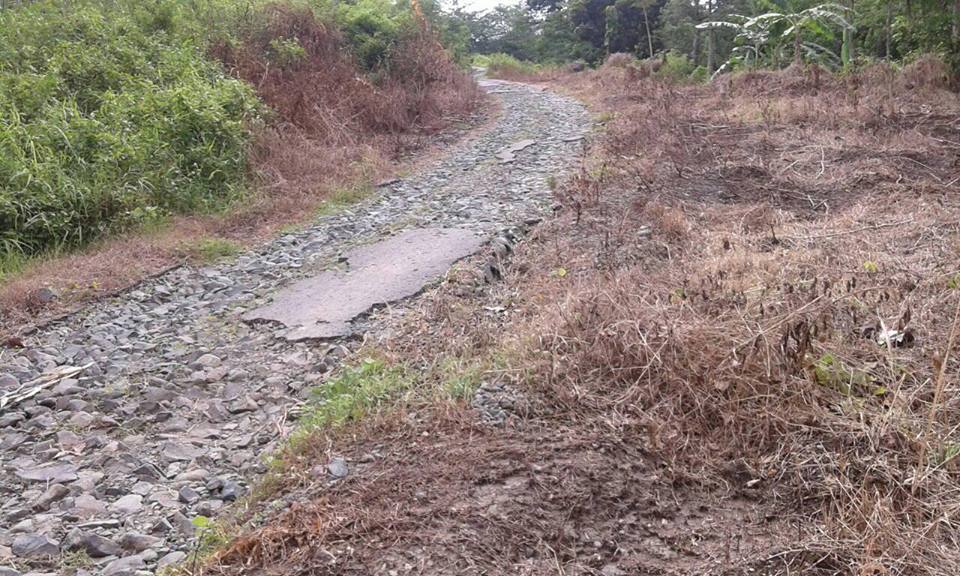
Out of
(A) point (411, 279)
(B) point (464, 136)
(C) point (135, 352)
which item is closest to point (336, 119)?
(B) point (464, 136)

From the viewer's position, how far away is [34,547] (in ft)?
9.07

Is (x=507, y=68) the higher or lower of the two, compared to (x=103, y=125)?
lower

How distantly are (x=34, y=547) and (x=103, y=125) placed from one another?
579 cm

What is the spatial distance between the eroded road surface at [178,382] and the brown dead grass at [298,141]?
1.18 feet

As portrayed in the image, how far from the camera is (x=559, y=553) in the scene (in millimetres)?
2432

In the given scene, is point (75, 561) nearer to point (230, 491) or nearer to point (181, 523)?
point (181, 523)

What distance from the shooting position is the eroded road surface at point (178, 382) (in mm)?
2930

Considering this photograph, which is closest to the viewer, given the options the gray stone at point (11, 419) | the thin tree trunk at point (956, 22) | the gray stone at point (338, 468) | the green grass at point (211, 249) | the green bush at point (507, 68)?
the gray stone at point (338, 468)

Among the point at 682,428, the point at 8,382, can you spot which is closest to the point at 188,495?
the point at 8,382

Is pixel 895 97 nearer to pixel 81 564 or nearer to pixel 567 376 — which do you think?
pixel 567 376

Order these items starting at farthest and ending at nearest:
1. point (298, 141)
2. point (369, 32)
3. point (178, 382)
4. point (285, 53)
Result: point (369, 32), point (285, 53), point (298, 141), point (178, 382)

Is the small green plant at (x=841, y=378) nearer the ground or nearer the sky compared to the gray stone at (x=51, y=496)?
nearer the sky

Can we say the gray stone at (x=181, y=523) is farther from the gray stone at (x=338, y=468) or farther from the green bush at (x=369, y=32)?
the green bush at (x=369, y=32)

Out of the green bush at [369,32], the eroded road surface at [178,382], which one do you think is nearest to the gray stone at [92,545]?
the eroded road surface at [178,382]
